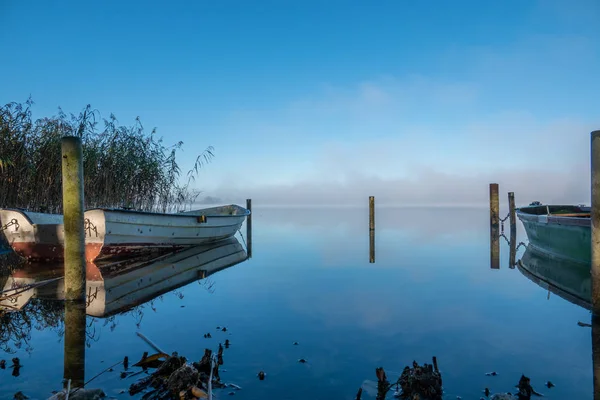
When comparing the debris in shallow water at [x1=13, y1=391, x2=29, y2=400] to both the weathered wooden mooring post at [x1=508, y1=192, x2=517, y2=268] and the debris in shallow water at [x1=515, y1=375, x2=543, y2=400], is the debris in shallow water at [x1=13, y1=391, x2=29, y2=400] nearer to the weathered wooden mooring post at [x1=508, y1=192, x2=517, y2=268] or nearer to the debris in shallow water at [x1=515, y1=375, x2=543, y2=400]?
the debris in shallow water at [x1=515, y1=375, x2=543, y2=400]

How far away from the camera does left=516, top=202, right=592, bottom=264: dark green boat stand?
395 inches

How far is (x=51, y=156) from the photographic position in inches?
563

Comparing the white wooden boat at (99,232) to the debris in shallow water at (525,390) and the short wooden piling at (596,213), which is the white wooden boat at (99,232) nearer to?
the debris in shallow water at (525,390)

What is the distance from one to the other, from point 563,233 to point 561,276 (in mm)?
1738

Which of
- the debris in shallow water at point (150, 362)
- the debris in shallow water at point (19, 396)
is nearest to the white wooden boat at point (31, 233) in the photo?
the debris in shallow water at point (150, 362)

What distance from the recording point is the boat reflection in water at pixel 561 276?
7980mm

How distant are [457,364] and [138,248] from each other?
36.3ft

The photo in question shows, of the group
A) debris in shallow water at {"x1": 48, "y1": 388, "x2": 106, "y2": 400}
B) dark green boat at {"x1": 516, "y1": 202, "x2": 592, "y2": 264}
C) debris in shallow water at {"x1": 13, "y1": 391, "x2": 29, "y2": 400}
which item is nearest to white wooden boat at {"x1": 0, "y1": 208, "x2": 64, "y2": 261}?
debris in shallow water at {"x1": 13, "y1": 391, "x2": 29, "y2": 400}

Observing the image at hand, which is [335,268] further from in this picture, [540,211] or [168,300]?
[540,211]

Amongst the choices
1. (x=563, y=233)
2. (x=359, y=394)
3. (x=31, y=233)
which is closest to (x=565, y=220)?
(x=563, y=233)

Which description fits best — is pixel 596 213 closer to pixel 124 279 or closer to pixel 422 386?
pixel 422 386

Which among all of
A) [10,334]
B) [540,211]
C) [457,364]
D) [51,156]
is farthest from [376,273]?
[51,156]

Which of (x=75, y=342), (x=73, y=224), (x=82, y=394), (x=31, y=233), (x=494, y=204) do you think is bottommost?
(x=75, y=342)

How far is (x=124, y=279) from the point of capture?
9453 mm
